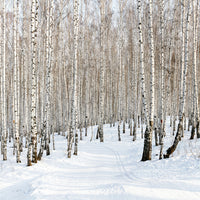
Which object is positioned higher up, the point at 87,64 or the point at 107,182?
the point at 87,64

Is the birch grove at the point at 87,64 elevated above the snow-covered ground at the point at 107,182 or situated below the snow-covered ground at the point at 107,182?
above

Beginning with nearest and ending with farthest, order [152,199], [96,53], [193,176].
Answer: [152,199] → [193,176] → [96,53]

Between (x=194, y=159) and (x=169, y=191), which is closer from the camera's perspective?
(x=169, y=191)

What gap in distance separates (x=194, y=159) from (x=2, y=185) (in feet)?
22.1

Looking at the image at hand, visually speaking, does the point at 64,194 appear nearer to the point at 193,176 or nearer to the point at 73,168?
the point at 73,168

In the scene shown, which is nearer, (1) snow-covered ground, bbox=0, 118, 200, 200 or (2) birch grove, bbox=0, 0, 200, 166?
(1) snow-covered ground, bbox=0, 118, 200, 200

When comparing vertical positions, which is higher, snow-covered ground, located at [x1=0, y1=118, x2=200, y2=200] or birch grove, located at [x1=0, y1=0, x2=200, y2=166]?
birch grove, located at [x1=0, y1=0, x2=200, y2=166]

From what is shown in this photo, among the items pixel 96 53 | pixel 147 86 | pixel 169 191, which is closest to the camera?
pixel 169 191

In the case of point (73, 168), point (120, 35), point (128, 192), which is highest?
point (120, 35)

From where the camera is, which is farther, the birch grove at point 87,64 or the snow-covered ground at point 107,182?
the birch grove at point 87,64

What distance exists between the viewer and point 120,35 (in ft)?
58.7

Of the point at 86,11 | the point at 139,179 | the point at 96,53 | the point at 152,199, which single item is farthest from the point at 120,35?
the point at 152,199

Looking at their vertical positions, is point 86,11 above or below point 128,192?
above

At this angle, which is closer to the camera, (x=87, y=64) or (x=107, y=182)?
(x=107, y=182)
